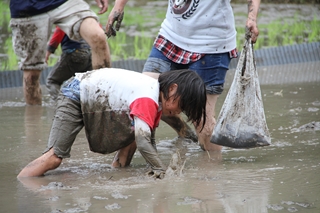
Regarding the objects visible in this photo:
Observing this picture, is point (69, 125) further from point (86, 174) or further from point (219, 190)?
point (219, 190)

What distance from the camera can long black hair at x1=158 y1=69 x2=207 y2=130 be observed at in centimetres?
361

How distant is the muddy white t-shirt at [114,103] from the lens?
360 cm

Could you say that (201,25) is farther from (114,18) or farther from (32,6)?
(32,6)

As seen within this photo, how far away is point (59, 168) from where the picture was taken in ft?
13.2

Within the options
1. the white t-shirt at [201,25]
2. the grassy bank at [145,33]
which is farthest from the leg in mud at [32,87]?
the white t-shirt at [201,25]

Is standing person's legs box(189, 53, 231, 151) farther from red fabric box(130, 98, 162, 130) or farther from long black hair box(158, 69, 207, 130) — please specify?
red fabric box(130, 98, 162, 130)

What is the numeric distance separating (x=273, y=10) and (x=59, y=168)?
343 inches

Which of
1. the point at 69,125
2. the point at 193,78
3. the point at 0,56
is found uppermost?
the point at 193,78

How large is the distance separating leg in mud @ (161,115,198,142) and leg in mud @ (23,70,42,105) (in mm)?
1997

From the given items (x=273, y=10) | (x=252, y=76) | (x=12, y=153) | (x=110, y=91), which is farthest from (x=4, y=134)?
(x=273, y=10)

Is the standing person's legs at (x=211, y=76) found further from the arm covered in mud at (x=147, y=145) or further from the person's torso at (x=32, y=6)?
the person's torso at (x=32, y=6)

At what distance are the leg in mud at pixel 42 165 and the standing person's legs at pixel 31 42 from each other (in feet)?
8.05

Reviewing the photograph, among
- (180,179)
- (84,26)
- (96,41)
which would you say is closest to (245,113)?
(180,179)

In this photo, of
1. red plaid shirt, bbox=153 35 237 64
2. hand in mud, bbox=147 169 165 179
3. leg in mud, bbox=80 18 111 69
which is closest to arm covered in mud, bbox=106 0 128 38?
red plaid shirt, bbox=153 35 237 64
